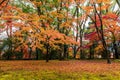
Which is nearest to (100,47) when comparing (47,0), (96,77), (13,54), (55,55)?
(55,55)

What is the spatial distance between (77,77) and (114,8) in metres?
28.3

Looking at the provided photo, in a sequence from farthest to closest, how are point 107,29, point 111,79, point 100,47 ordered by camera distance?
point 100,47 < point 107,29 < point 111,79

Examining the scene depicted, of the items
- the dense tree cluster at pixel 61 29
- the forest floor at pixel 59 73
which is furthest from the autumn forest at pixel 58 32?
the forest floor at pixel 59 73

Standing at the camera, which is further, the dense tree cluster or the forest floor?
the dense tree cluster

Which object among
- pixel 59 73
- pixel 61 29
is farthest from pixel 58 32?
pixel 59 73

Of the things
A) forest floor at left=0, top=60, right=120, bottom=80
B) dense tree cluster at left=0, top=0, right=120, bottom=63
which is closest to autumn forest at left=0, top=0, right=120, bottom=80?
dense tree cluster at left=0, top=0, right=120, bottom=63

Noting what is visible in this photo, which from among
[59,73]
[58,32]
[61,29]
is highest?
[61,29]

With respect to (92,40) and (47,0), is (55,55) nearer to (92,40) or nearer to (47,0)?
(92,40)

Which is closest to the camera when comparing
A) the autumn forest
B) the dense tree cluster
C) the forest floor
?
the forest floor

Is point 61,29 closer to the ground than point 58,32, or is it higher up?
higher up

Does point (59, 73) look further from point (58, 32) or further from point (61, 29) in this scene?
point (61, 29)

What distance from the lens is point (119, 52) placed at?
122ft

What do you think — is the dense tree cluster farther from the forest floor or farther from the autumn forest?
the forest floor

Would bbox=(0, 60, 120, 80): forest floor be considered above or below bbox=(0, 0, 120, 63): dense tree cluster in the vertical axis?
below
